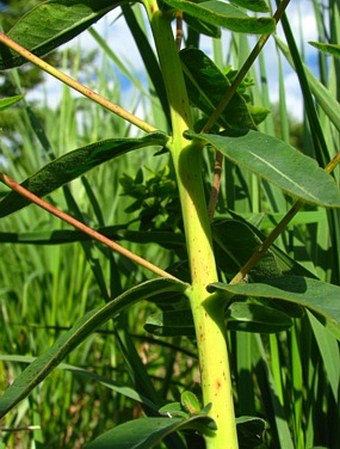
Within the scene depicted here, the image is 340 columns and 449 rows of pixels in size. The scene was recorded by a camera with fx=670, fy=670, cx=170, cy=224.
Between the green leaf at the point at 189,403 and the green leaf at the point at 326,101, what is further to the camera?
A: the green leaf at the point at 326,101

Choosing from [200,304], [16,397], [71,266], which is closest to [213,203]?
[200,304]

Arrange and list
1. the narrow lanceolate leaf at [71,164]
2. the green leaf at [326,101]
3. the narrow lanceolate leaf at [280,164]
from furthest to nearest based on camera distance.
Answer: the green leaf at [326,101], the narrow lanceolate leaf at [71,164], the narrow lanceolate leaf at [280,164]

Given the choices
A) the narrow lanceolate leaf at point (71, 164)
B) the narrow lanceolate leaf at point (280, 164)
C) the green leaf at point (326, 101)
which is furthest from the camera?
the green leaf at point (326, 101)

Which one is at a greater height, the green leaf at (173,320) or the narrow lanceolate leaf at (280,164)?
the narrow lanceolate leaf at (280,164)

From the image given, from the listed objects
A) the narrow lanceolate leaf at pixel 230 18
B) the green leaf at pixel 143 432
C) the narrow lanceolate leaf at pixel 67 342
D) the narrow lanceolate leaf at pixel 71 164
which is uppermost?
the narrow lanceolate leaf at pixel 230 18

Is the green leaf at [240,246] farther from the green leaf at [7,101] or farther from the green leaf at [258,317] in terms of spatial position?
the green leaf at [7,101]

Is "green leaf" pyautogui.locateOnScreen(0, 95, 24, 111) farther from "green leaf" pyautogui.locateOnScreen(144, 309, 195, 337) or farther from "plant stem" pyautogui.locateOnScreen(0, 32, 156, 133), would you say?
"green leaf" pyautogui.locateOnScreen(144, 309, 195, 337)

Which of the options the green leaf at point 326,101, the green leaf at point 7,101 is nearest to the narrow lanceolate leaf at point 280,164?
the green leaf at point 7,101

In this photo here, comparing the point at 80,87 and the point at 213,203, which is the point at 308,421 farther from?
the point at 80,87
